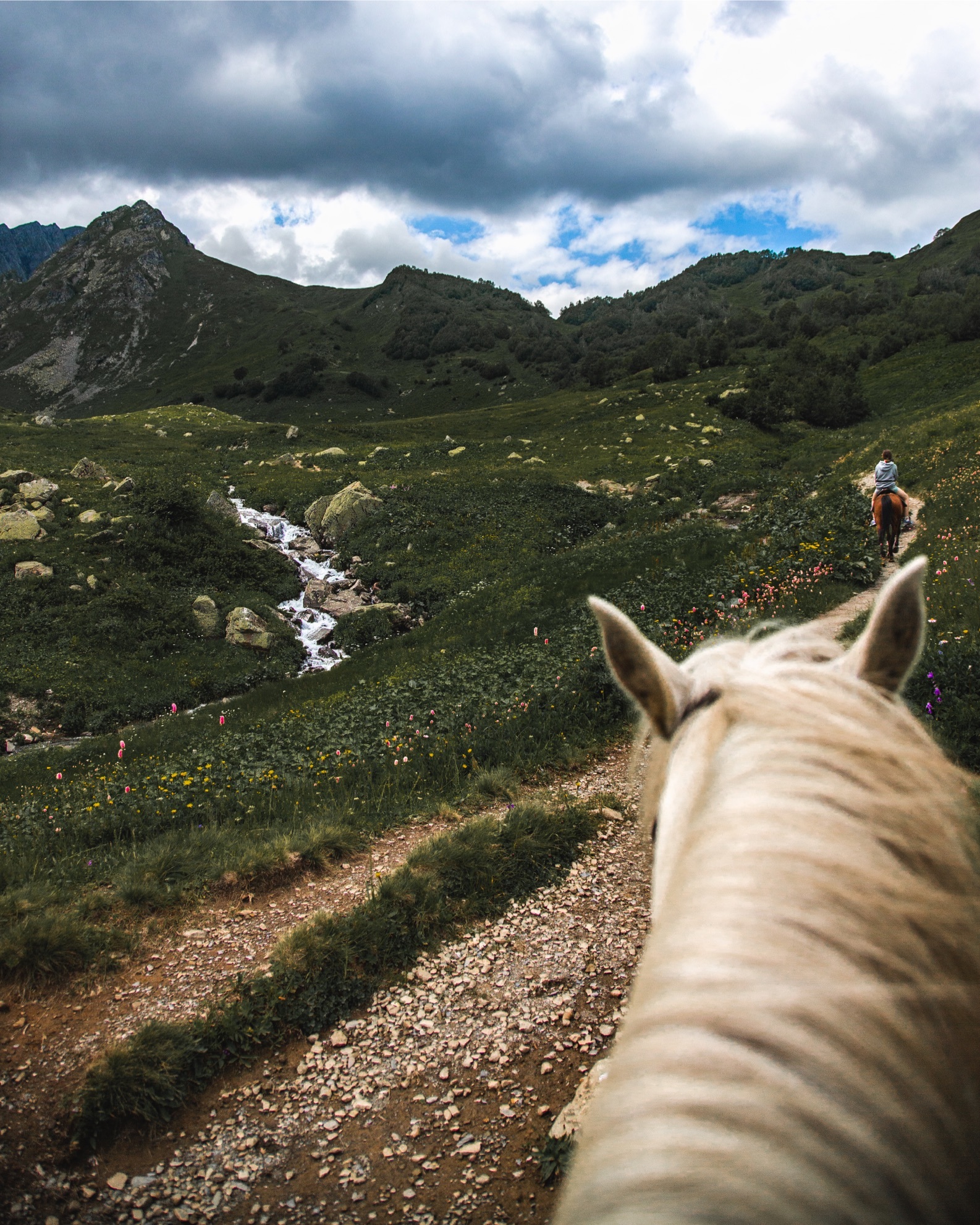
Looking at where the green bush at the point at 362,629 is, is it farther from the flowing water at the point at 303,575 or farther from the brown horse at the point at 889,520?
the brown horse at the point at 889,520

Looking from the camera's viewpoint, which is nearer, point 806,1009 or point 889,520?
point 806,1009

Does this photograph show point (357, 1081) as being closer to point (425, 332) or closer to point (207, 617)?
point (207, 617)

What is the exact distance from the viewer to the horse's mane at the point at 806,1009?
92 centimetres


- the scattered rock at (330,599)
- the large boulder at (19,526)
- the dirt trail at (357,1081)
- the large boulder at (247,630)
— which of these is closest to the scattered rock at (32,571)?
the large boulder at (19,526)

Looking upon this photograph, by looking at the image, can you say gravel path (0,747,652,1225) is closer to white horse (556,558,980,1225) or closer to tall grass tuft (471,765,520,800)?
tall grass tuft (471,765,520,800)

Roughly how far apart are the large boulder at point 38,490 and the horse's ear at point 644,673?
30.3 meters

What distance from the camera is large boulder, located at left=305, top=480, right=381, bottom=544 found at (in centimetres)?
2770

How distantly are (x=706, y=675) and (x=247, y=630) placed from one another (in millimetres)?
19295

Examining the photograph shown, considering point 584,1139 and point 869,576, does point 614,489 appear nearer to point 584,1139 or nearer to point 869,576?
point 869,576

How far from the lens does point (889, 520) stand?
561 inches

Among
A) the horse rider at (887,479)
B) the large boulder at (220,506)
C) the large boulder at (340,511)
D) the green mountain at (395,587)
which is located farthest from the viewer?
the large boulder at (220,506)

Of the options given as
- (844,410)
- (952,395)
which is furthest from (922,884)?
(844,410)

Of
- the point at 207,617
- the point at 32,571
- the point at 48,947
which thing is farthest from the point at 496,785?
the point at 32,571

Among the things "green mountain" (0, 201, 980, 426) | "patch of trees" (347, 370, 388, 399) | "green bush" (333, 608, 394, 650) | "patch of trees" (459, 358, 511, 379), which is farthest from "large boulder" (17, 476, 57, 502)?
"patch of trees" (459, 358, 511, 379)
